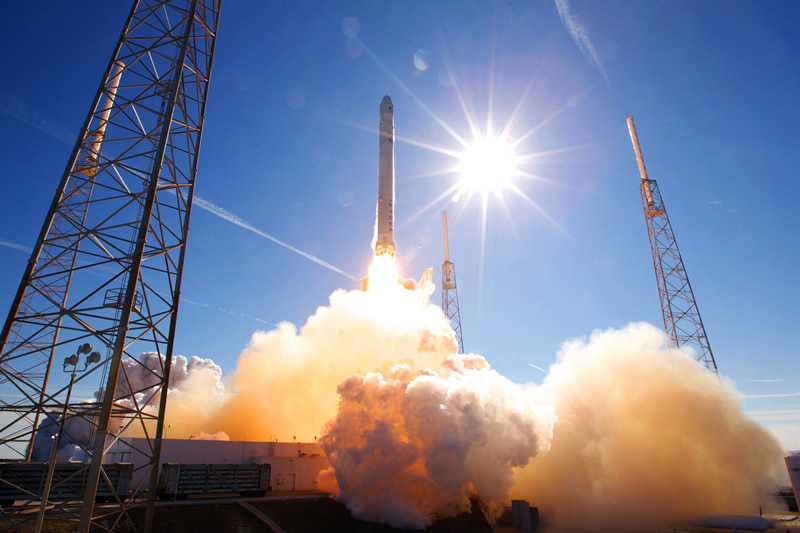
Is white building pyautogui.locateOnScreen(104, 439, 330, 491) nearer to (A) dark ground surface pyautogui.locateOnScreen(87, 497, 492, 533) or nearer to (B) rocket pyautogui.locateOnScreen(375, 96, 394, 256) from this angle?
(A) dark ground surface pyautogui.locateOnScreen(87, 497, 492, 533)

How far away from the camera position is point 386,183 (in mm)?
42438

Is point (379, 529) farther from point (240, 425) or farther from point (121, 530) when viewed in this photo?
point (240, 425)

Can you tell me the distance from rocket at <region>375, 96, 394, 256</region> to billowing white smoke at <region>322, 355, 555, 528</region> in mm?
11239

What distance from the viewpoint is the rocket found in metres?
40.5

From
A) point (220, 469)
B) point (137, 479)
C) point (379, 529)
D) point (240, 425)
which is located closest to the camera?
point (379, 529)

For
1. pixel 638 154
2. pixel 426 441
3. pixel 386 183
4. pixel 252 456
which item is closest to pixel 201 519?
pixel 252 456

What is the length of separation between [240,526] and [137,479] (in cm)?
1029

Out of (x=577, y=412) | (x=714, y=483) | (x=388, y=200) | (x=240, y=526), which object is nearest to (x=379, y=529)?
(x=240, y=526)

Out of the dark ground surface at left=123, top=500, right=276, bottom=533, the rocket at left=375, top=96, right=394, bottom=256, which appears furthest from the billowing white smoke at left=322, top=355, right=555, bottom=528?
the rocket at left=375, top=96, right=394, bottom=256

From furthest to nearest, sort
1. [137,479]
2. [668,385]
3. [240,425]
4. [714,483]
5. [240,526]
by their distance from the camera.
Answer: [240,425], [668,385], [714,483], [137,479], [240,526]

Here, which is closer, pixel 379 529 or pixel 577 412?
pixel 379 529

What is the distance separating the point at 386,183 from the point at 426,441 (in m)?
22.5

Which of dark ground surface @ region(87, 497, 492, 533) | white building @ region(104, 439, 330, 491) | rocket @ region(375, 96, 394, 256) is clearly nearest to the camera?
dark ground surface @ region(87, 497, 492, 533)

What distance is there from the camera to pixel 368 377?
3309 cm
